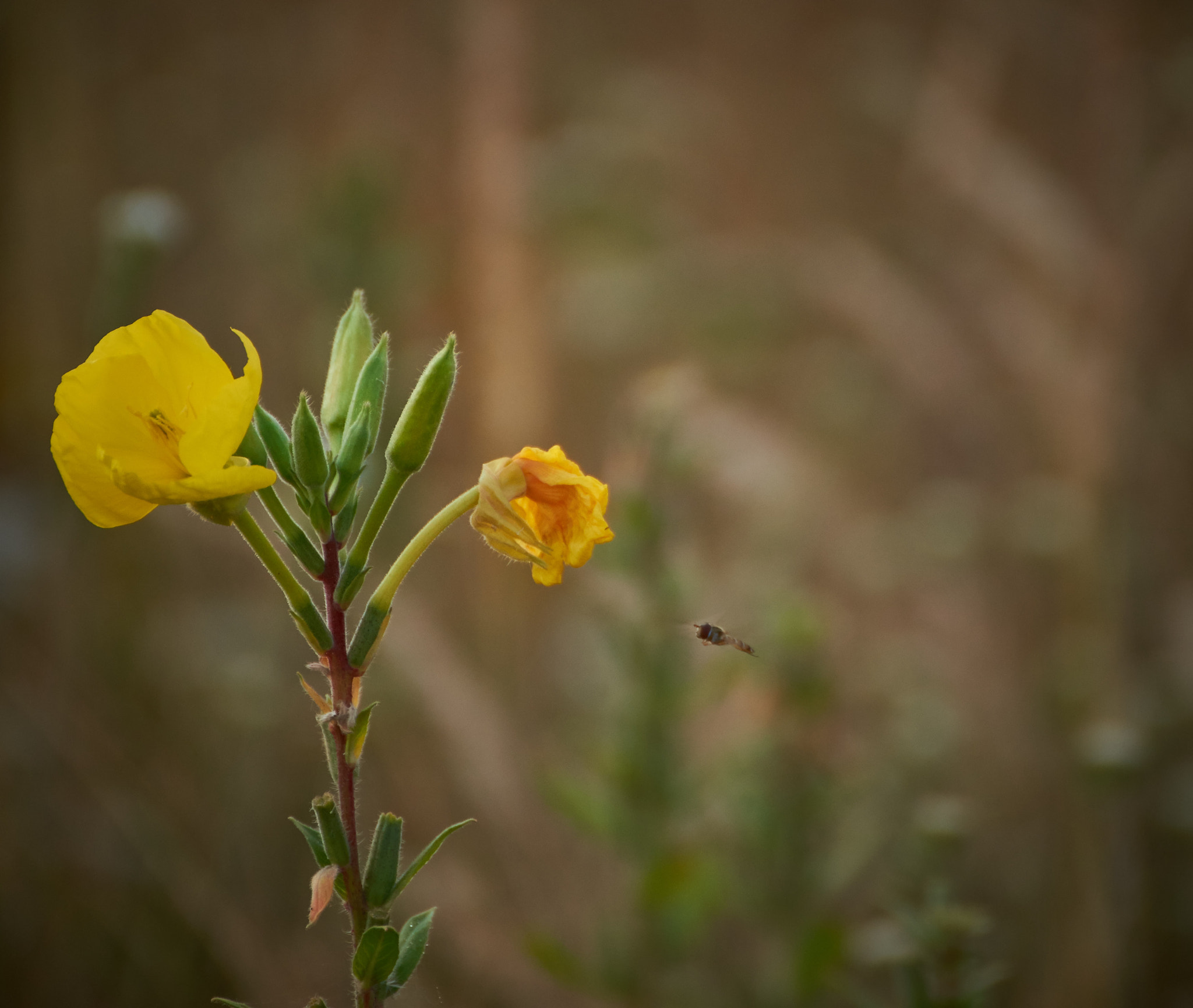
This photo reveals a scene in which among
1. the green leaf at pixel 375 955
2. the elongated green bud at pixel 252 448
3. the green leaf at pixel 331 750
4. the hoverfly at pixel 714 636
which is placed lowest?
the green leaf at pixel 375 955

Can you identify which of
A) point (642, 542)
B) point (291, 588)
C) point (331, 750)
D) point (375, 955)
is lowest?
point (375, 955)

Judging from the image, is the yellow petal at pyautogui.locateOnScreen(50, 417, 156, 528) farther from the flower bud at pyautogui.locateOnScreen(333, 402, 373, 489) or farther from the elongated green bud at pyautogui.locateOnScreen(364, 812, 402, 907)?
the elongated green bud at pyautogui.locateOnScreen(364, 812, 402, 907)

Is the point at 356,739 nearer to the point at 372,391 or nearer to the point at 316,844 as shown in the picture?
the point at 316,844

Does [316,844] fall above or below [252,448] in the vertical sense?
below

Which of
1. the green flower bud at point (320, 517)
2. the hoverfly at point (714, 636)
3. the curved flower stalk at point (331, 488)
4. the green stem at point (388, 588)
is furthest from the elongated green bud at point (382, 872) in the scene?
the hoverfly at point (714, 636)

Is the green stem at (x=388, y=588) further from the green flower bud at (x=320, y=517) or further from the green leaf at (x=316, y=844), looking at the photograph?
the green leaf at (x=316, y=844)

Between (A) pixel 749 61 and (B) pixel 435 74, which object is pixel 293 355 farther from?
(A) pixel 749 61

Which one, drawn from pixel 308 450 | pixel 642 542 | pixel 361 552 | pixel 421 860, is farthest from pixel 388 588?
pixel 642 542
